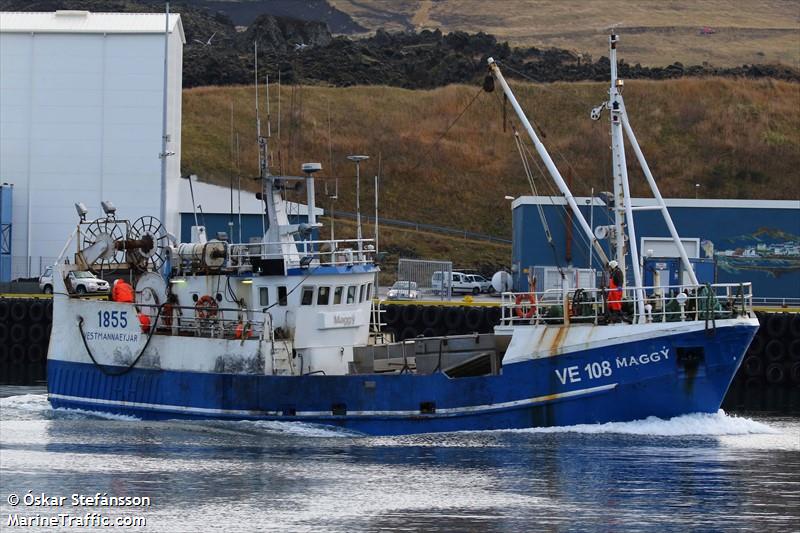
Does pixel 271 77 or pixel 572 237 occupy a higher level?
pixel 271 77

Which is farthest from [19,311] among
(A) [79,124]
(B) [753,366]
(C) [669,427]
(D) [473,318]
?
(C) [669,427]

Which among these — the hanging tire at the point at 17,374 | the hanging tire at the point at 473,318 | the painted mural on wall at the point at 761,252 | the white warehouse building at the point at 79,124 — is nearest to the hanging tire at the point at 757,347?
the hanging tire at the point at 473,318

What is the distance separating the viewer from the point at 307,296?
30.3 m

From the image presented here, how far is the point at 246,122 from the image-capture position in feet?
287

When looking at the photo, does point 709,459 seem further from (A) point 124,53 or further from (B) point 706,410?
(A) point 124,53

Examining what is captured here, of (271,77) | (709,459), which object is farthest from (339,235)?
(709,459)

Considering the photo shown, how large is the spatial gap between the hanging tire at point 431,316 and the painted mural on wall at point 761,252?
13.8 meters

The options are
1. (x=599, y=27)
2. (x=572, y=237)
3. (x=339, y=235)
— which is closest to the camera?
(x=572, y=237)

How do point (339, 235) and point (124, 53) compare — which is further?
point (339, 235)

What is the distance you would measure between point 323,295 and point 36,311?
66.2ft

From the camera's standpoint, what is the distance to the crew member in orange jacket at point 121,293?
32281 millimetres

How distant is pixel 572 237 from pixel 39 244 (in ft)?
71.0

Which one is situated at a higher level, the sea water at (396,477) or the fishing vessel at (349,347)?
the fishing vessel at (349,347)

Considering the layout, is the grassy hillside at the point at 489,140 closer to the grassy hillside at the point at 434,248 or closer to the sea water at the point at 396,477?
the grassy hillside at the point at 434,248
